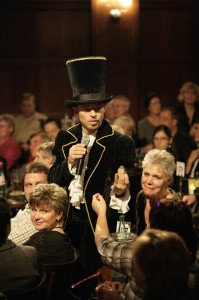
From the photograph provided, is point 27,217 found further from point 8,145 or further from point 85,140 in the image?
point 8,145

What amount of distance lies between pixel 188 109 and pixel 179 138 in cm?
76

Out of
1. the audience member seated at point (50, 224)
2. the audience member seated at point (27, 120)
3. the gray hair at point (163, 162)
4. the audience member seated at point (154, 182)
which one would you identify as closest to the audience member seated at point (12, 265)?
Result: the audience member seated at point (50, 224)

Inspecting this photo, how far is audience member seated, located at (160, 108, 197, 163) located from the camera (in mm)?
7117

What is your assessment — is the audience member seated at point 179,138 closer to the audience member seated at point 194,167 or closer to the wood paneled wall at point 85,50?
the audience member seated at point 194,167

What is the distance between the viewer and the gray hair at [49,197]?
3.67 m

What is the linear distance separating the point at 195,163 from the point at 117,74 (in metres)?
3.61

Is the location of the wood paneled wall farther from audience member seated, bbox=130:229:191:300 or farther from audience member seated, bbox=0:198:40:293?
audience member seated, bbox=130:229:191:300

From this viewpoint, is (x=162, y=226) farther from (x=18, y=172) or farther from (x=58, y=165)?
(x=18, y=172)

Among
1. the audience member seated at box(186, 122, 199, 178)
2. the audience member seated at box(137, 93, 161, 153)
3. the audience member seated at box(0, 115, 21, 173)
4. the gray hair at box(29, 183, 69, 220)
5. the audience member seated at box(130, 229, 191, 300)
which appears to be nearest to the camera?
the audience member seated at box(130, 229, 191, 300)

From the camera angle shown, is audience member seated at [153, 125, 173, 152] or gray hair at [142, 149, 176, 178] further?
audience member seated at [153, 125, 173, 152]

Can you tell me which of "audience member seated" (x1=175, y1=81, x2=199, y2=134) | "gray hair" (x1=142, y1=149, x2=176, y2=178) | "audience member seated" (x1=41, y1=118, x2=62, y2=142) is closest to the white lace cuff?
"gray hair" (x1=142, y1=149, x2=176, y2=178)

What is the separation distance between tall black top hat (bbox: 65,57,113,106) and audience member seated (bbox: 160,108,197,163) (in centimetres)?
321

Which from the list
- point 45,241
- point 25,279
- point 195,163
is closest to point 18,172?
point 195,163

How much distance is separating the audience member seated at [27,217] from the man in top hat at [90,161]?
271 millimetres
